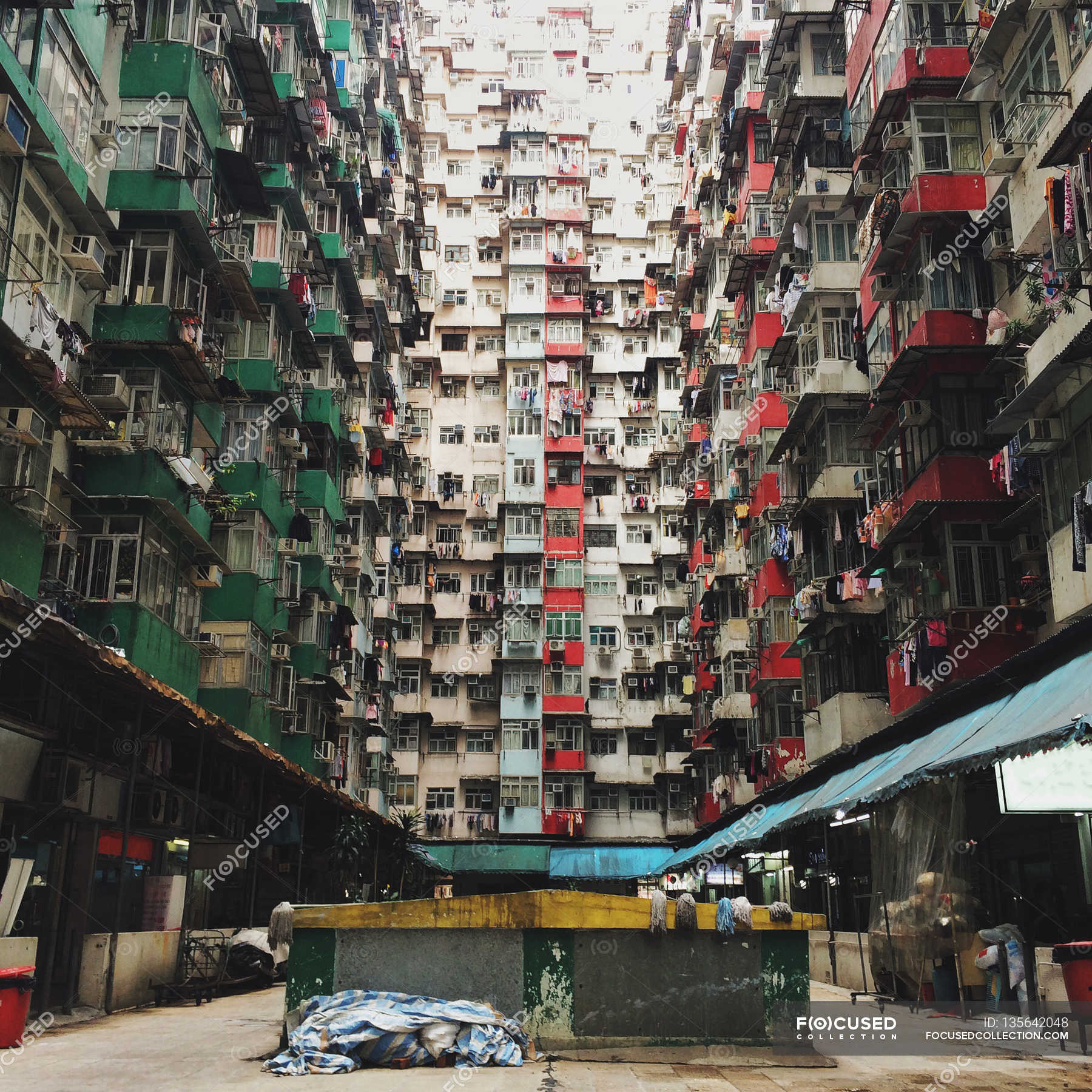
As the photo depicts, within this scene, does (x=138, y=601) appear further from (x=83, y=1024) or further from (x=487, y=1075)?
(x=487, y=1075)

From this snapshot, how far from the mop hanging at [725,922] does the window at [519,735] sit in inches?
1548

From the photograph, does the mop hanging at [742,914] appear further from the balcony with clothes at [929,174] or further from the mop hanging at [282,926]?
the balcony with clothes at [929,174]

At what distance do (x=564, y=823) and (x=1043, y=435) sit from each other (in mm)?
35667

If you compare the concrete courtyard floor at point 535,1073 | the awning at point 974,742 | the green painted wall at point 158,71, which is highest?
the green painted wall at point 158,71

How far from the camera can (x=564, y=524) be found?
53.2m

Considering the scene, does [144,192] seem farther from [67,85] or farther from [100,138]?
[67,85]

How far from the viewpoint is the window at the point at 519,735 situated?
50719mm

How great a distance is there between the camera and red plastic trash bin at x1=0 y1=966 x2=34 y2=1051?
11656 mm

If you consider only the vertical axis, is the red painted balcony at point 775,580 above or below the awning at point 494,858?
above

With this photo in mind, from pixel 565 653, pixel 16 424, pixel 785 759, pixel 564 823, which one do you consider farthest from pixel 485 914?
pixel 565 653

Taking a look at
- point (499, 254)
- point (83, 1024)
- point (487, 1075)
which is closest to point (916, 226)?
point (487, 1075)

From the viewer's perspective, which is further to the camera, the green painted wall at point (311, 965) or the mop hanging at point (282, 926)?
the mop hanging at point (282, 926)

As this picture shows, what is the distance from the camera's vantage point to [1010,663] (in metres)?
14.3

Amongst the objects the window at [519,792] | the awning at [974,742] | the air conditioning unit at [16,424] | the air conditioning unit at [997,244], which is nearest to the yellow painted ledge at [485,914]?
the awning at [974,742]
